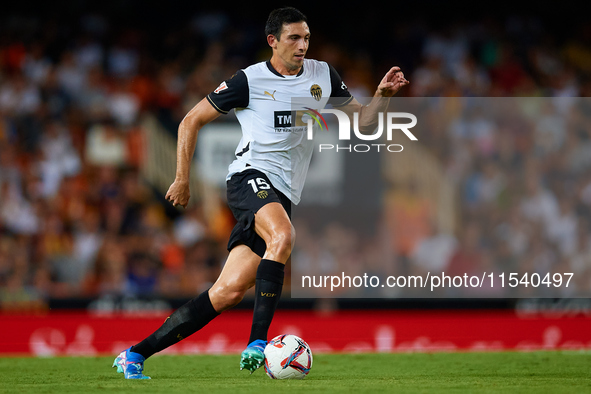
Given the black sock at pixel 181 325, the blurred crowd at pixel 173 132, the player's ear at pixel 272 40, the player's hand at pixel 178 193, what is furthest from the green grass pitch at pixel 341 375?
the blurred crowd at pixel 173 132

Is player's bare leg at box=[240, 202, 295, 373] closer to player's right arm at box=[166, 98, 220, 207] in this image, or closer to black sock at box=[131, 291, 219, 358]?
black sock at box=[131, 291, 219, 358]

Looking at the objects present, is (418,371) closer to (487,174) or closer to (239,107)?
(239,107)

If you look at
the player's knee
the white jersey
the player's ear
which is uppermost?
the player's ear

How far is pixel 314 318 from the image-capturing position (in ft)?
26.6

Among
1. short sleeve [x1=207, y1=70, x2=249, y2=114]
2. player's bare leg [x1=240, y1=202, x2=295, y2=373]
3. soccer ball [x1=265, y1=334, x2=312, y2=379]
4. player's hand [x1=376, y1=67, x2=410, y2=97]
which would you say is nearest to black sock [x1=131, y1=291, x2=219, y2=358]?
player's bare leg [x1=240, y1=202, x2=295, y2=373]

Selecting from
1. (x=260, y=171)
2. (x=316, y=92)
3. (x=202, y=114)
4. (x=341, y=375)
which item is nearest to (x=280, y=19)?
(x=316, y=92)

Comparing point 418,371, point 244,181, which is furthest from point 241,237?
point 418,371

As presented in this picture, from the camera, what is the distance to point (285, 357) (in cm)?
418

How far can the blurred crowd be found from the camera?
9281 millimetres

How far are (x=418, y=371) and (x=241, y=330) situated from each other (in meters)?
3.26

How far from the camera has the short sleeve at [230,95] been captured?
4.61 meters

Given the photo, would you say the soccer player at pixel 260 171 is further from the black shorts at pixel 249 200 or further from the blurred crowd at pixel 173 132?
the blurred crowd at pixel 173 132

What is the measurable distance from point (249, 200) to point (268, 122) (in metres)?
0.51

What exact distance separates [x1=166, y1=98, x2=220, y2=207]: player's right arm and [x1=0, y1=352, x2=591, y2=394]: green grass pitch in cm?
104
